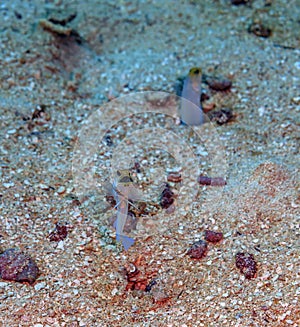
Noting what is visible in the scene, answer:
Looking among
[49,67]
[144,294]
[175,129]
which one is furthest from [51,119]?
[144,294]

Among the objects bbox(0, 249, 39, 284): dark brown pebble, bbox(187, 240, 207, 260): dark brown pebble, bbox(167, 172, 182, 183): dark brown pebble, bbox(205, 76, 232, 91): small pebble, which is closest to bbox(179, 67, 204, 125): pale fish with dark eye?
bbox(205, 76, 232, 91): small pebble

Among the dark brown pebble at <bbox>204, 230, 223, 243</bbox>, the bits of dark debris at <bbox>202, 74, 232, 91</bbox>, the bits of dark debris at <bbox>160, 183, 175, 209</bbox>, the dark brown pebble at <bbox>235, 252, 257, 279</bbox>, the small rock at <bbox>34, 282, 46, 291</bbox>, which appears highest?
the bits of dark debris at <bbox>202, 74, 232, 91</bbox>

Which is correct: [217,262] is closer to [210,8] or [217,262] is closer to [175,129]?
[175,129]

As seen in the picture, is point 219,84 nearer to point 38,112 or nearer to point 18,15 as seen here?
point 38,112

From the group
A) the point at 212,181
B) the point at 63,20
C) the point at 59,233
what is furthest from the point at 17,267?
the point at 63,20

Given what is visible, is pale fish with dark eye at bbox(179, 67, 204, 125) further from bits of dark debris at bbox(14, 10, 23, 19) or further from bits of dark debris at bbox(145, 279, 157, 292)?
bits of dark debris at bbox(14, 10, 23, 19)

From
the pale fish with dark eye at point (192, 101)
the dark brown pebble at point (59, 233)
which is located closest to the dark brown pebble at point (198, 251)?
the dark brown pebble at point (59, 233)
